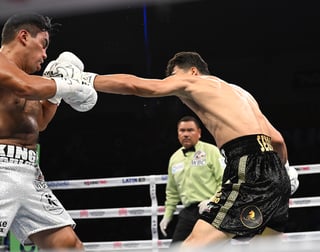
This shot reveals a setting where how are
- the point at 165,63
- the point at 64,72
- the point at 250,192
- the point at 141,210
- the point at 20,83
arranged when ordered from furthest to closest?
the point at 165,63 → the point at 141,210 → the point at 64,72 → the point at 250,192 → the point at 20,83

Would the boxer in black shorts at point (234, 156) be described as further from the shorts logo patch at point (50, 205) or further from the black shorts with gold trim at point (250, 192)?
the shorts logo patch at point (50, 205)

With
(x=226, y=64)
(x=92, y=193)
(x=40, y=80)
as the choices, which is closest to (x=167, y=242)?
(x=40, y=80)

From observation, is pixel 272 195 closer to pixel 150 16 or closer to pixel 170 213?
pixel 170 213

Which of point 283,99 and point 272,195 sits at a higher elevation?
point 283,99

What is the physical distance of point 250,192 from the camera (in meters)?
1.98

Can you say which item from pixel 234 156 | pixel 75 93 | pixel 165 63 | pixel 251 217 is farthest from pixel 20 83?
pixel 165 63

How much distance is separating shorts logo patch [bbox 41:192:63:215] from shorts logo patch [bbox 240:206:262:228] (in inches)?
26.1

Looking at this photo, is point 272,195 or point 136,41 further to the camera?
point 136,41

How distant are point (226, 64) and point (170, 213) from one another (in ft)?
12.1

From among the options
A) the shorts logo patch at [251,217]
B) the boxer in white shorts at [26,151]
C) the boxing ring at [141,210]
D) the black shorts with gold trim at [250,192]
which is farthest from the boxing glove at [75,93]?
the boxing ring at [141,210]

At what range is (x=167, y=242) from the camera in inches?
157

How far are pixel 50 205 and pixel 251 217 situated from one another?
72cm

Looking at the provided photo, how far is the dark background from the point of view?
691 centimetres

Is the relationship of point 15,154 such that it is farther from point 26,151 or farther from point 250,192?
point 250,192
